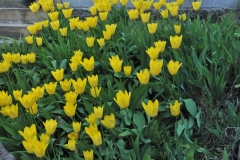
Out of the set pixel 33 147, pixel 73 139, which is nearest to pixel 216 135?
pixel 73 139

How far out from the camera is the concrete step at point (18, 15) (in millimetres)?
5732

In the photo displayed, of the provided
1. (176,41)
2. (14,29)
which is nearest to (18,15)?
(14,29)

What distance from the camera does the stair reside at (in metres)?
5.59

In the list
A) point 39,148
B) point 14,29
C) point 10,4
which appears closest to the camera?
point 39,148

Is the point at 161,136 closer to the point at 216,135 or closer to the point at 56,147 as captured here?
the point at 216,135

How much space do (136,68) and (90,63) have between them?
550 mm

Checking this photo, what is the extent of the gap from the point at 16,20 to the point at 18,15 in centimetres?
9

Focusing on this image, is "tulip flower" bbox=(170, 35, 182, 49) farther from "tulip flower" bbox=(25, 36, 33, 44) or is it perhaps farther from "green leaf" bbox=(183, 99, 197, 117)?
"tulip flower" bbox=(25, 36, 33, 44)

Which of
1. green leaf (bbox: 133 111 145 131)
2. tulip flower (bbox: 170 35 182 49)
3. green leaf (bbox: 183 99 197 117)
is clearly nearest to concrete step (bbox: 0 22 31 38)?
tulip flower (bbox: 170 35 182 49)

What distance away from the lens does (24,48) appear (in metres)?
3.73

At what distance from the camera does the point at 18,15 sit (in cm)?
582

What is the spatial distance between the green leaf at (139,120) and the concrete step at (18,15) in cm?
368

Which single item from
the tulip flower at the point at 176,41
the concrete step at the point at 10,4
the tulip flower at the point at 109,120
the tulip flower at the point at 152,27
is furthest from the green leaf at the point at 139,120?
the concrete step at the point at 10,4

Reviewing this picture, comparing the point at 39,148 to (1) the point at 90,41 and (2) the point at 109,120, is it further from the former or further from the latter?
(1) the point at 90,41
